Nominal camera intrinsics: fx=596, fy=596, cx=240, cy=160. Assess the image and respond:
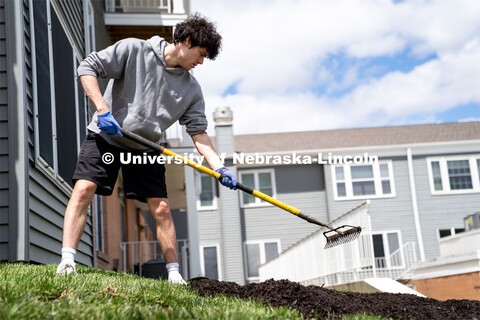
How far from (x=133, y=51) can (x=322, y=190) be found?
16295mm

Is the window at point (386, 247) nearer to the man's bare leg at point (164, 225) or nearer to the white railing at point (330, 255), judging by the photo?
the white railing at point (330, 255)

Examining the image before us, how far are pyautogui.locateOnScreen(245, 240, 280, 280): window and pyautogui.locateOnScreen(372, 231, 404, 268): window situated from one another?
316cm

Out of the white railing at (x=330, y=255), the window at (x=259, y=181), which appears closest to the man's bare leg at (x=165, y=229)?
the white railing at (x=330, y=255)

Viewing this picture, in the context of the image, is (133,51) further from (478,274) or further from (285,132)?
(285,132)

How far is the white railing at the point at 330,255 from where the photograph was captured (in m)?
7.69

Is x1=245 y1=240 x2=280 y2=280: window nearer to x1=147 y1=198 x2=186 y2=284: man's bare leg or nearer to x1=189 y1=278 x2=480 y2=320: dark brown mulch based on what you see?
x1=147 y1=198 x2=186 y2=284: man's bare leg

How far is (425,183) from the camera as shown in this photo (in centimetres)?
1972

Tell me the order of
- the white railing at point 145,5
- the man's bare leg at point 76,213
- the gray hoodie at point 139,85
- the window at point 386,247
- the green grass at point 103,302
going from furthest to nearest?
the window at point 386,247
the white railing at point 145,5
the gray hoodie at point 139,85
the man's bare leg at point 76,213
the green grass at point 103,302

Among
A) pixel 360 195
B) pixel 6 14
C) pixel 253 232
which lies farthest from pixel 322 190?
pixel 6 14

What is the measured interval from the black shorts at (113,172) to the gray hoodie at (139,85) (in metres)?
0.07

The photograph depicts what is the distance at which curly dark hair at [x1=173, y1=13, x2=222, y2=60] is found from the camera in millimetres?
4012

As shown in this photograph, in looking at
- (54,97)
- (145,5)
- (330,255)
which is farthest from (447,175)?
(54,97)

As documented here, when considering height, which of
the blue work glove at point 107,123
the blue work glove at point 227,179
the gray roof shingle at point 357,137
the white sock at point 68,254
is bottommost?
the white sock at point 68,254

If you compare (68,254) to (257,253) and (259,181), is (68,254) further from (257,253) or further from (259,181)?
(259,181)
